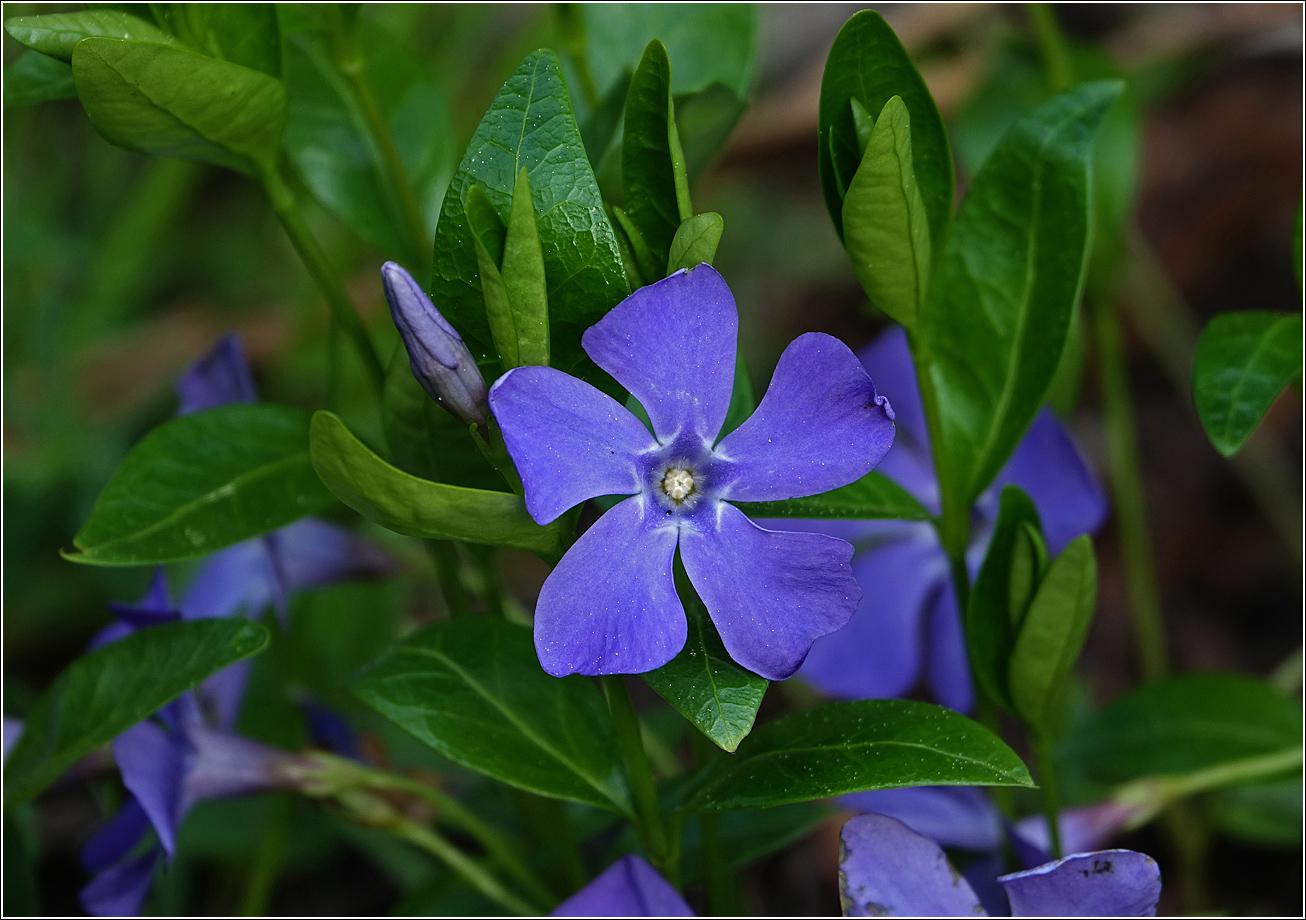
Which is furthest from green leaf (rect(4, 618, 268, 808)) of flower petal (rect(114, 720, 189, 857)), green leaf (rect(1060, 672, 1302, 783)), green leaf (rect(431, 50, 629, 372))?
green leaf (rect(1060, 672, 1302, 783))

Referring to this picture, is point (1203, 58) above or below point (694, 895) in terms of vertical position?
above

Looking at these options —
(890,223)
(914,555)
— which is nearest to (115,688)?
(890,223)

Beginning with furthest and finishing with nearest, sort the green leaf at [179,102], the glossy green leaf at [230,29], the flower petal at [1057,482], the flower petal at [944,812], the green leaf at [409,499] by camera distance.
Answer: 1. the flower petal at [1057,482]
2. the flower petal at [944,812]
3. the glossy green leaf at [230,29]
4. the green leaf at [179,102]
5. the green leaf at [409,499]

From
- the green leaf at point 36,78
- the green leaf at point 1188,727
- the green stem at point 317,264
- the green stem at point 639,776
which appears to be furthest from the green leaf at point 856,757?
the green leaf at point 36,78

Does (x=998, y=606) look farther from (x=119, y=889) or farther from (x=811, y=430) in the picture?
(x=119, y=889)

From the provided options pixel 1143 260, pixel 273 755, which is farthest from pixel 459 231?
pixel 1143 260

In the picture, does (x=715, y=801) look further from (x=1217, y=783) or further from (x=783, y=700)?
(x=783, y=700)

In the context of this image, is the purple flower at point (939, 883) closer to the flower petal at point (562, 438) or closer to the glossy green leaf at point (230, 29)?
the flower petal at point (562, 438)
